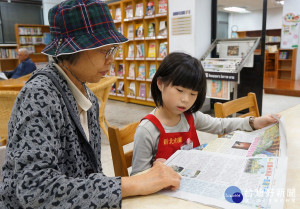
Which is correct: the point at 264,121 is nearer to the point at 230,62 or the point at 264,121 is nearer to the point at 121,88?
the point at 230,62

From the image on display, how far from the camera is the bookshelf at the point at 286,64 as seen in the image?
8.39 metres

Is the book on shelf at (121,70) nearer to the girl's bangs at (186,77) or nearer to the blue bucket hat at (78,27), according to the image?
the girl's bangs at (186,77)

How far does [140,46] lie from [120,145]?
451 cm

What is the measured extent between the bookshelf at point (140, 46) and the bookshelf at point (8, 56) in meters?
4.13

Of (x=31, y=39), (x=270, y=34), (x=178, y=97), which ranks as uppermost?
(x=270, y=34)

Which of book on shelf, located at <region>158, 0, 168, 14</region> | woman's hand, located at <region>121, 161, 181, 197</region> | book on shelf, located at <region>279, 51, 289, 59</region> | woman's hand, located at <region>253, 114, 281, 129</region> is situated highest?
book on shelf, located at <region>158, 0, 168, 14</region>

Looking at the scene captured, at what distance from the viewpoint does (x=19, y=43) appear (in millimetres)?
8070

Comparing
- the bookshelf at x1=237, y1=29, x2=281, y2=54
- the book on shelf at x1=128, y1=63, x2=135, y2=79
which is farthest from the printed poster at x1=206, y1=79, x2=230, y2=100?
the bookshelf at x1=237, y1=29, x2=281, y2=54

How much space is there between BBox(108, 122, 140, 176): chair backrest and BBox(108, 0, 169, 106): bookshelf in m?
3.82

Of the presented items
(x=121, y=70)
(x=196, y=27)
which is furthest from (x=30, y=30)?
(x=196, y=27)

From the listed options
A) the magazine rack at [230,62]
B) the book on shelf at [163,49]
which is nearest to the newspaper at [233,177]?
the magazine rack at [230,62]

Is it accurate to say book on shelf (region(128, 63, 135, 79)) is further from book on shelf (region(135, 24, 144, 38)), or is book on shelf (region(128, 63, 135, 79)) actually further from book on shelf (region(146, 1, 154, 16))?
book on shelf (region(146, 1, 154, 16))

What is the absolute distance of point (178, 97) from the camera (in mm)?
1162

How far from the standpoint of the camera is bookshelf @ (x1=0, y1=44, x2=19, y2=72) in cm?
803
